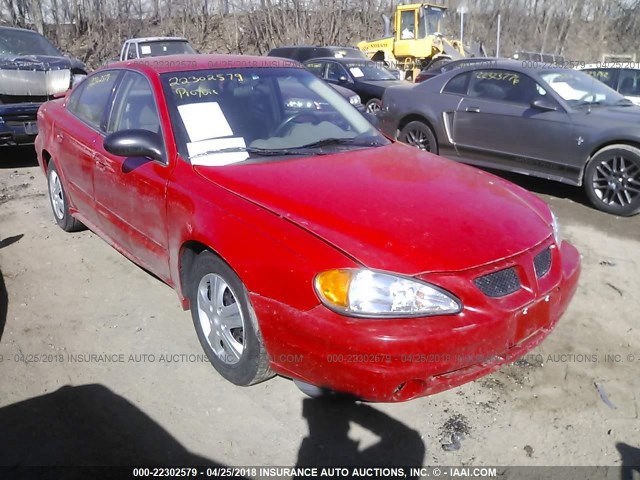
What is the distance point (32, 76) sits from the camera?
25.0ft

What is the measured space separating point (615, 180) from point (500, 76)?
1.97m

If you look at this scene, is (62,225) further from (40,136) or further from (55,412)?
(55,412)


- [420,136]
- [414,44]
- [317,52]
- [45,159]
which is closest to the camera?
[45,159]

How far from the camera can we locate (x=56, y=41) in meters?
27.1

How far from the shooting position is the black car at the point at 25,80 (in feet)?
23.4

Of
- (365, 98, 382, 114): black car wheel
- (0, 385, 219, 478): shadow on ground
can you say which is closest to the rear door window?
(0, 385, 219, 478): shadow on ground

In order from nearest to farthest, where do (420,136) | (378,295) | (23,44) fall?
(378,295), (420,136), (23,44)

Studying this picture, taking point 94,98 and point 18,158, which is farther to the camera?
point 18,158

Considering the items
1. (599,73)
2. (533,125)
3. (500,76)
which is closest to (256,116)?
(533,125)

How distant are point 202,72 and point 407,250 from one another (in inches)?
75.7

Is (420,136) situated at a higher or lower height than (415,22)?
lower

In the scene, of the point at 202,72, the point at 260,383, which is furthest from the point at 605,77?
the point at 260,383

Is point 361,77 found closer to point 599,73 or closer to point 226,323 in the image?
point 599,73

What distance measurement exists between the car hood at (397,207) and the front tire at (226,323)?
0.41 m
